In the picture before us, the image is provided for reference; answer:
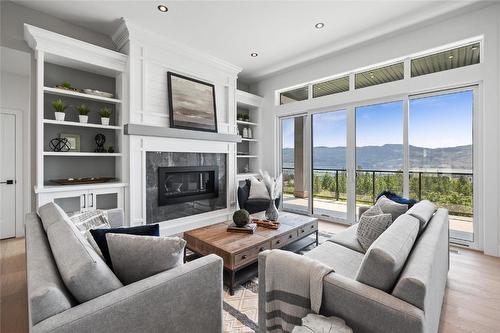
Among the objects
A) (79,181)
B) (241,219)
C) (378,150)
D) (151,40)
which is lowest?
(241,219)

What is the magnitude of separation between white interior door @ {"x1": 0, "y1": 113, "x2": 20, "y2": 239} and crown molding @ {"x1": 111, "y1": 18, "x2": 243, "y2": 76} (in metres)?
2.05

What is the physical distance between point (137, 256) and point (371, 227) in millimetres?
1849

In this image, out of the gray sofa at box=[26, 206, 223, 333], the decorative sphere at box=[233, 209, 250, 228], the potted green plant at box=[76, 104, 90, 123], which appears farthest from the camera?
the potted green plant at box=[76, 104, 90, 123]

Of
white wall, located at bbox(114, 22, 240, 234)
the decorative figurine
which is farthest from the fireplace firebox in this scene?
the decorative figurine

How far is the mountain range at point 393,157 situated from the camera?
342 cm

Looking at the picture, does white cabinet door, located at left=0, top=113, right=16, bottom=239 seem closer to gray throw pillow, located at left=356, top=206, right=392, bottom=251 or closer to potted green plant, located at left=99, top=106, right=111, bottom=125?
potted green plant, located at left=99, top=106, right=111, bottom=125

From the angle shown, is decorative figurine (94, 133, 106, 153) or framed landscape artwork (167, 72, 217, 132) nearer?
decorative figurine (94, 133, 106, 153)

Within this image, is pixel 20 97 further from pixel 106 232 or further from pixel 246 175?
pixel 246 175

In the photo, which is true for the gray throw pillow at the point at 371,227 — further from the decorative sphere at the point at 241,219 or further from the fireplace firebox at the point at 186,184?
the fireplace firebox at the point at 186,184

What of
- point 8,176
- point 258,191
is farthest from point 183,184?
point 8,176

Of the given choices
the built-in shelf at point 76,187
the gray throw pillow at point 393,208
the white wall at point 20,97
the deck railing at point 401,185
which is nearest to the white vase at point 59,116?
the built-in shelf at point 76,187

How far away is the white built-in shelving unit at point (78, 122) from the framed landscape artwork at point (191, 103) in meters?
0.71

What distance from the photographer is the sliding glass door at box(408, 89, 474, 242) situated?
11.1 ft

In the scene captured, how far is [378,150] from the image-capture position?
4141mm
